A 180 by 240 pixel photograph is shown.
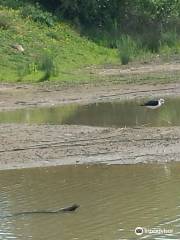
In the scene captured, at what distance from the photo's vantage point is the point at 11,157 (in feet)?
47.3

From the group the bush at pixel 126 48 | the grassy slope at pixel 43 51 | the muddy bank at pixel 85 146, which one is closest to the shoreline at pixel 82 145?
the muddy bank at pixel 85 146

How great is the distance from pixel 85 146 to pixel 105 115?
161 inches

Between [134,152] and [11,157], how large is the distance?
6.81 feet

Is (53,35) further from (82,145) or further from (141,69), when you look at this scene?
(82,145)

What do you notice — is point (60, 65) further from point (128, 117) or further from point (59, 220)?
point (59, 220)

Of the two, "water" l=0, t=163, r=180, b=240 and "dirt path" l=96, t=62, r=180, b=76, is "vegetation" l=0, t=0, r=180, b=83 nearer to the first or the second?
"dirt path" l=96, t=62, r=180, b=76

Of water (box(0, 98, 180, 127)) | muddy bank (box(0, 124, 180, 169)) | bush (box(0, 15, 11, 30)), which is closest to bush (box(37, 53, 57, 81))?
bush (box(0, 15, 11, 30))

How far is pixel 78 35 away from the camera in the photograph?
1298 inches

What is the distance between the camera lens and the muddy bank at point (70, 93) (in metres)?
22.0

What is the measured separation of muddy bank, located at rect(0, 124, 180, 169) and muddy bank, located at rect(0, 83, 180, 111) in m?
5.01

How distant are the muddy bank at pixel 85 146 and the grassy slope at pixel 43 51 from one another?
935cm

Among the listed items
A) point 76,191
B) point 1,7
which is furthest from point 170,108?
point 1,7

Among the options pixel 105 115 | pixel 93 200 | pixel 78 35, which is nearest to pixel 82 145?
pixel 93 200

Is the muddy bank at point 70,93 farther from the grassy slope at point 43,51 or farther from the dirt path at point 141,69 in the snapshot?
the dirt path at point 141,69
